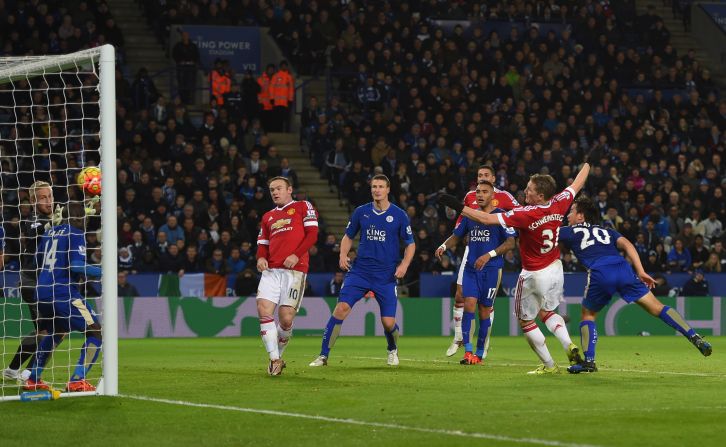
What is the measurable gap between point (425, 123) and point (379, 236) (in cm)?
1596

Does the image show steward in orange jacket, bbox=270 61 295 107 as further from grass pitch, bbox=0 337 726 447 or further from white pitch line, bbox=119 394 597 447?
white pitch line, bbox=119 394 597 447

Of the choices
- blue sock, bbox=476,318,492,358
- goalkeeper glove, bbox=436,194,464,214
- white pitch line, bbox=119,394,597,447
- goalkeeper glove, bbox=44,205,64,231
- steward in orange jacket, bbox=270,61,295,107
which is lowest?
blue sock, bbox=476,318,492,358

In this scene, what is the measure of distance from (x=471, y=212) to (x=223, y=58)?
2098cm

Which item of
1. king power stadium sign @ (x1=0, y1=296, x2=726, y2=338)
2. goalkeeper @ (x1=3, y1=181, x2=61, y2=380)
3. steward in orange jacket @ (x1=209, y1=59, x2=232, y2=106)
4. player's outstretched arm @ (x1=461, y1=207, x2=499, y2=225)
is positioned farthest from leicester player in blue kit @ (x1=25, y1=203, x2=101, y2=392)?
steward in orange jacket @ (x1=209, y1=59, x2=232, y2=106)

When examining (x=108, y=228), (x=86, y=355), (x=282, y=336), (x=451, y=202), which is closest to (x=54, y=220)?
(x=108, y=228)

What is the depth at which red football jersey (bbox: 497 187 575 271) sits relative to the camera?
12.8 meters

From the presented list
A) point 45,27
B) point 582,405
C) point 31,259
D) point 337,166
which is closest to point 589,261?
point 582,405

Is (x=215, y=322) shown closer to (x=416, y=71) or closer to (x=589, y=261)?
(x=416, y=71)

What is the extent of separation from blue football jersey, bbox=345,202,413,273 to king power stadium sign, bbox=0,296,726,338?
9603 mm

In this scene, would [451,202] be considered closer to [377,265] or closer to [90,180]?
[90,180]

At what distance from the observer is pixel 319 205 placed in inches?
1165

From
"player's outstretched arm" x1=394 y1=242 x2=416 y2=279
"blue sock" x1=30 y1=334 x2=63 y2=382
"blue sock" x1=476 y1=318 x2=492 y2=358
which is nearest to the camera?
"blue sock" x1=30 y1=334 x2=63 y2=382

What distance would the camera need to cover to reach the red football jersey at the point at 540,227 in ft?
42.0

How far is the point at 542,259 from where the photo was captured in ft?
43.0
